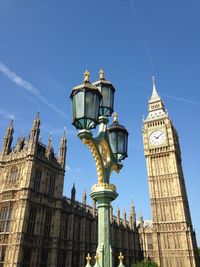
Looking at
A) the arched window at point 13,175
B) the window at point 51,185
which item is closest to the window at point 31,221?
the window at point 51,185

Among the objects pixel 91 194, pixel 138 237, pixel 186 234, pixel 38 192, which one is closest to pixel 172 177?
pixel 186 234

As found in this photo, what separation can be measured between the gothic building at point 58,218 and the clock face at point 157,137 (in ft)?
10.8

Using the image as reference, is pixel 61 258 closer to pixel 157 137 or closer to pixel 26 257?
pixel 26 257

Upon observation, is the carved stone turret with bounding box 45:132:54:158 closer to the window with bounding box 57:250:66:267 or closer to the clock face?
the window with bounding box 57:250:66:267

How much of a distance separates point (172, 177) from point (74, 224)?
27.8m

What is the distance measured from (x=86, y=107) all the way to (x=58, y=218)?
30.1 metres

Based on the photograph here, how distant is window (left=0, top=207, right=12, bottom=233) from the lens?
28.5 metres

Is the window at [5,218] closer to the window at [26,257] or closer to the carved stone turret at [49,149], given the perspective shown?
the window at [26,257]

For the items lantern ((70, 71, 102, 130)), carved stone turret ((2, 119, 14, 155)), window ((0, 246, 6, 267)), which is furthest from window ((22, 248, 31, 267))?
lantern ((70, 71, 102, 130))

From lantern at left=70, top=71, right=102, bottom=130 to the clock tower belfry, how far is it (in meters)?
50.7

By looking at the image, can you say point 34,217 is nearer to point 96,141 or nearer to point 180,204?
point 96,141

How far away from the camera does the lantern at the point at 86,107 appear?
6027 mm

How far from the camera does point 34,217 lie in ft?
98.9

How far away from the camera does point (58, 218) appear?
109 feet
